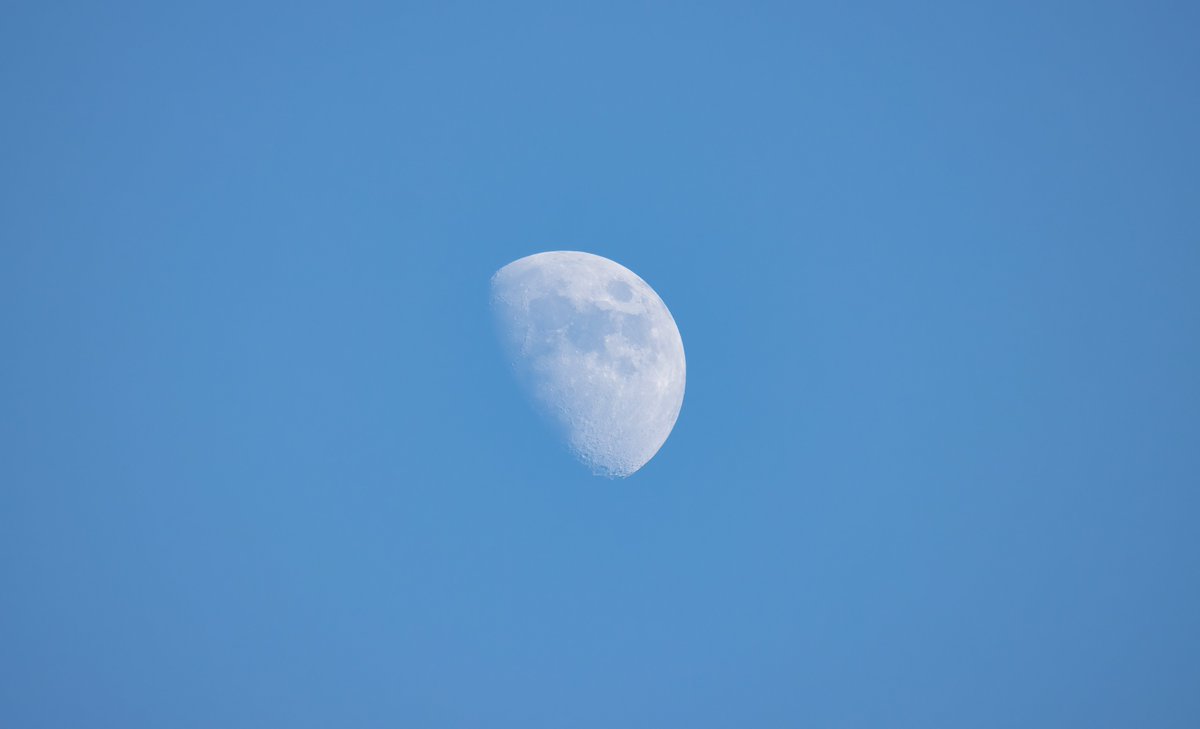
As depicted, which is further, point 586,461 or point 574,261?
point 574,261

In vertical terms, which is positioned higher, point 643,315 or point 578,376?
point 643,315

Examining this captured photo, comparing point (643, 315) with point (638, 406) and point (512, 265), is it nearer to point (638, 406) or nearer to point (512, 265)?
point (638, 406)

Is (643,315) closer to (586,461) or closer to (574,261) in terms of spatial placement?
(574,261)

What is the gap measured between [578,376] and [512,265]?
6.69 feet

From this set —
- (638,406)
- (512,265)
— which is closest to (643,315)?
(638,406)

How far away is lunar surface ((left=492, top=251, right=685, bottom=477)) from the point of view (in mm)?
9414

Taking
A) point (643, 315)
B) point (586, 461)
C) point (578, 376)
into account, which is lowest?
point (586, 461)

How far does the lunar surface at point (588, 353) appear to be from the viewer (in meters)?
9.41

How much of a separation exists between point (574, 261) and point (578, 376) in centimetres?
186

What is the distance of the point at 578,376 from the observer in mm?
9406

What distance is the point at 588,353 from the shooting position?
9.38 metres

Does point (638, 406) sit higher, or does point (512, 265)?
point (512, 265)

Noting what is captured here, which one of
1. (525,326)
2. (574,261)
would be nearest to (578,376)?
(525,326)

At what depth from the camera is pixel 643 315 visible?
1003 centimetres
